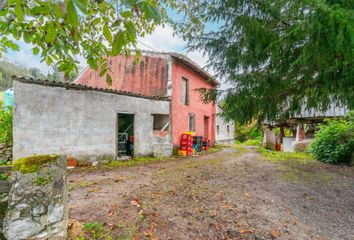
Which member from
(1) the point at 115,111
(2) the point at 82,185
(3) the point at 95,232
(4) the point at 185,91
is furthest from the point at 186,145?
(3) the point at 95,232

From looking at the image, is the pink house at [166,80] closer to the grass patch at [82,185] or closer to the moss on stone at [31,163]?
the grass patch at [82,185]

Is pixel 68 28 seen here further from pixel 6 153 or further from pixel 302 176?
pixel 302 176

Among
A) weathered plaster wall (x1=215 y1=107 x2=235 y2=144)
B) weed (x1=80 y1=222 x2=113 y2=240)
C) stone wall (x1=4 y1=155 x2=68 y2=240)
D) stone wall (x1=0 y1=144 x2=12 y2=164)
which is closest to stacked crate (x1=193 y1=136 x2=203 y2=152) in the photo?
weathered plaster wall (x1=215 y1=107 x2=235 y2=144)

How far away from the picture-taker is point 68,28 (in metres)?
2.27

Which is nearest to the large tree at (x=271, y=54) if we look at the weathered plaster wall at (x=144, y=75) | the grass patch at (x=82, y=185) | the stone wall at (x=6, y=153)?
the grass patch at (x=82, y=185)

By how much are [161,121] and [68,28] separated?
858 cm

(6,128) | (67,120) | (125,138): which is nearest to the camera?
(6,128)

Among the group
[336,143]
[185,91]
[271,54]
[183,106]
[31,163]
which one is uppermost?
[185,91]

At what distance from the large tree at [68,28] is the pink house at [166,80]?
738 centimetres

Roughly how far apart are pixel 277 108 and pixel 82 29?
16.0ft

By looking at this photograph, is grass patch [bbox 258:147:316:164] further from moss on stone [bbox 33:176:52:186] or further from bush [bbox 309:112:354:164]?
moss on stone [bbox 33:176:52:186]

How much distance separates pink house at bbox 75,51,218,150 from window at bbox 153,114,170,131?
0.20 m

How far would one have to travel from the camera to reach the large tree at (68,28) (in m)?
1.23

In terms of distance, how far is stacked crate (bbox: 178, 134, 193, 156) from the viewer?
35.3 ft
